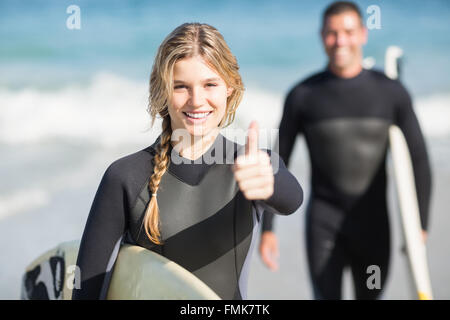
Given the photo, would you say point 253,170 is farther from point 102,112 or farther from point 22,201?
point 102,112

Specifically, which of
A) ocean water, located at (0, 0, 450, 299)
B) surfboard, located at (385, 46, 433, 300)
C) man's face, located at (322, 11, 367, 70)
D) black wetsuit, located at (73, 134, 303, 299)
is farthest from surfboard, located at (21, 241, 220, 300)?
ocean water, located at (0, 0, 450, 299)

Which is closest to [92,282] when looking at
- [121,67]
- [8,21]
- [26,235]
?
[26,235]

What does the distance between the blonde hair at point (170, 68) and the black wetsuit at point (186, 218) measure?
24mm

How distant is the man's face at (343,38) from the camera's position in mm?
2678

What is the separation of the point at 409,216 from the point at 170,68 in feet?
6.48

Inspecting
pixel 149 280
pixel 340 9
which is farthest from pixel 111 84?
pixel 149 280

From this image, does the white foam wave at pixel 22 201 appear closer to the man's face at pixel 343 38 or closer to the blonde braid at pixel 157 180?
the man's face at pixel 343 38

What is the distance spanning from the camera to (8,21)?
14133mm

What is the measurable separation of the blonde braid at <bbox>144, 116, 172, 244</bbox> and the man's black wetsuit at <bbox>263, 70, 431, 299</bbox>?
1411mm

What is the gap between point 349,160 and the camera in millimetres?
2689

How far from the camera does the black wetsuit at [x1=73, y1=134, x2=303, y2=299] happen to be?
1164 mm

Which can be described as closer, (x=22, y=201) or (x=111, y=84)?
(x=22, y=201)
